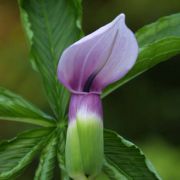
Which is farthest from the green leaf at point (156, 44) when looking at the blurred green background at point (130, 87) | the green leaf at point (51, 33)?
the blurred green background at point (130, 87)

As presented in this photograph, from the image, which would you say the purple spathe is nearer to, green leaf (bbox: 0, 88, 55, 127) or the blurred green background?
green leaf (bbox: 0, 88, 55, 127)

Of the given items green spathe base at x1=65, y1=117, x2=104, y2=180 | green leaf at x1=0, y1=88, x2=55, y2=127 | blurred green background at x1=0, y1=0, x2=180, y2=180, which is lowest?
green spathe base at x1=65, y1=117, x2=104, y2=180

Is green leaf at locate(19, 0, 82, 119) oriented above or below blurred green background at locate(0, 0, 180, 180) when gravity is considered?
below

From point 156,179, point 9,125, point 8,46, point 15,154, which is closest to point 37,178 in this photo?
point 15,154

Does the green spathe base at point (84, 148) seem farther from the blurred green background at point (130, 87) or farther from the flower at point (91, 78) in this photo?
the blurred green background at point (130, 87)

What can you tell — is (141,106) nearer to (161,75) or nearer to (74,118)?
(161,75)

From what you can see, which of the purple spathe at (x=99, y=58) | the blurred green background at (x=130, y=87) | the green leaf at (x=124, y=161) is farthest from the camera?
the blurred green background at (x=130, y=87)

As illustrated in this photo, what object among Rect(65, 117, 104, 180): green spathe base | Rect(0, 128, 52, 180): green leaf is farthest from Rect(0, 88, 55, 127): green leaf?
Rect(65, 117, 104, 180): green spathe base
